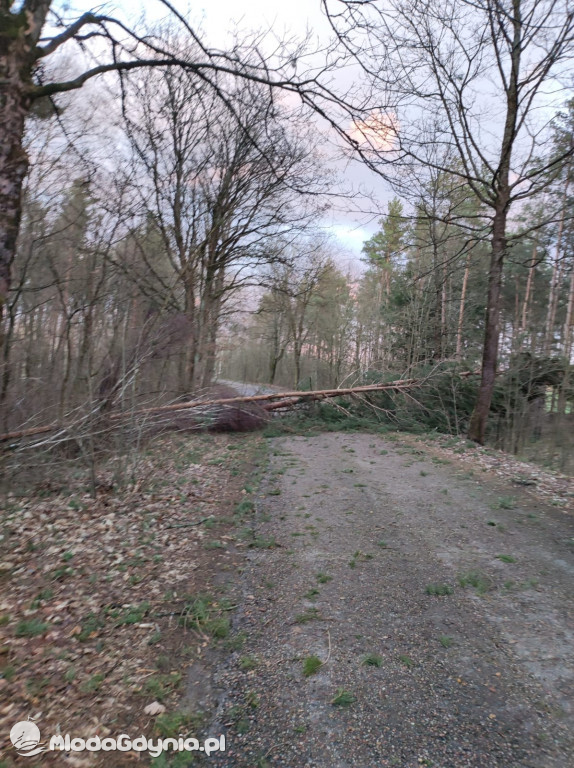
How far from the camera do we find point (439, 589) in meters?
4.08

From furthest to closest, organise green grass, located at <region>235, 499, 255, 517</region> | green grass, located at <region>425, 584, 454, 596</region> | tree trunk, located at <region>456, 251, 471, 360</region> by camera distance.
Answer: tree trunk, located at <region>456, 251, 471, 360</region> → green grass, located at <region>235, 499, 255, 517</region> → green grass, located at <region>425, 584, 454, 596</region>

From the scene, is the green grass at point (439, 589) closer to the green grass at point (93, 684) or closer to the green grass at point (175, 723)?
the green grass at point (175, 723)

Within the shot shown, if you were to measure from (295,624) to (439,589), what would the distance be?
4.55ft

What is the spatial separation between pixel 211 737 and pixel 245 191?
1399cm

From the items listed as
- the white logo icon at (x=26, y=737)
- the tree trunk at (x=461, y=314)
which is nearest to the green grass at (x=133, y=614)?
the white logo icon at (x=26, y=737)

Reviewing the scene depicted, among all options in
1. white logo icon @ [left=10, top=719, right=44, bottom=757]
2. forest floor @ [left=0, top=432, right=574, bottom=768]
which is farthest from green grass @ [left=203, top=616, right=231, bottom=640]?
white logo icon @ [left=10, top=719, right=44, bottom=757]

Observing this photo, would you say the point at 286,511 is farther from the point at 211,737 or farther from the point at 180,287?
the point at 180,287

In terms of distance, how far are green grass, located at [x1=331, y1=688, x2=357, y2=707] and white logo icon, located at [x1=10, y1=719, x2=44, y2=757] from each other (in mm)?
1645

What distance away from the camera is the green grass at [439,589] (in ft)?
13.3

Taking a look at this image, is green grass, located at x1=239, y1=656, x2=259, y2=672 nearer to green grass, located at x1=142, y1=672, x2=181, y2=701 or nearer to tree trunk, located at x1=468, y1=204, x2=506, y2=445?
green grass, located at x1=142, y1=672, x2=181, y2=701

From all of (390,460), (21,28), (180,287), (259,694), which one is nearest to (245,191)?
(180,287)

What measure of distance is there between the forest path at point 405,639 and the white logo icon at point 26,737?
0.97 meters

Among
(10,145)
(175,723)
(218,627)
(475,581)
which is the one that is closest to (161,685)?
(175,723)

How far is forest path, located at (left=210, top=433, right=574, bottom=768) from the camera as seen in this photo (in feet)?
8.13
